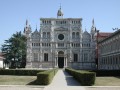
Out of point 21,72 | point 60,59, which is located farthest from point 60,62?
point 21,72

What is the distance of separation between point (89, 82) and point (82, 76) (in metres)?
0.89

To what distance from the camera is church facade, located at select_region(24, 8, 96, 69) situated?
95688mm

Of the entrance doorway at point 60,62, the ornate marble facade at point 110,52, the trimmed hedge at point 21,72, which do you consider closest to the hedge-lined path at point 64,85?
the trimmed hedge at point 21,72

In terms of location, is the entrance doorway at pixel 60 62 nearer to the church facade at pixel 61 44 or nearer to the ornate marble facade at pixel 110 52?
the church facade at pixel 61 44

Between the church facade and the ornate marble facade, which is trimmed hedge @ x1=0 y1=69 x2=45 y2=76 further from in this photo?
the church facade

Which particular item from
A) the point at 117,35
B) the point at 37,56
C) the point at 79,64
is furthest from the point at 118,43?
the point at 37,56

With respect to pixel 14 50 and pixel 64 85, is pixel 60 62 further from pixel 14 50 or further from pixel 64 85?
pixel 64 85

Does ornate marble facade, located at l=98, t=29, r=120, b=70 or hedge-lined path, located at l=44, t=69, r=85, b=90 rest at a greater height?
ornate marble facade, located at l=98, t=29, r=120, b=70

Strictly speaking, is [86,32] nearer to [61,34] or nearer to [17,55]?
[61,34]

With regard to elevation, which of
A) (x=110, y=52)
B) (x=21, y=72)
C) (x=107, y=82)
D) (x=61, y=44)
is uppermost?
(x=61, y=44)

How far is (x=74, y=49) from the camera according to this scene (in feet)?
320

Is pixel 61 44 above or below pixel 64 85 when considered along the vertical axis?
above

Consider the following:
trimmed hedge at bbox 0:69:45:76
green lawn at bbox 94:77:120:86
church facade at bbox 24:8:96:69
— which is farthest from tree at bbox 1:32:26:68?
green lawn at bbox 94:77:120:86

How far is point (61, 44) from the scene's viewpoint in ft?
322
